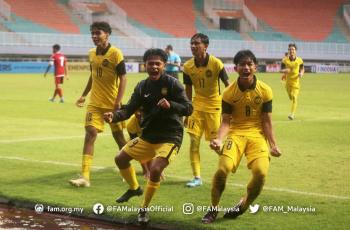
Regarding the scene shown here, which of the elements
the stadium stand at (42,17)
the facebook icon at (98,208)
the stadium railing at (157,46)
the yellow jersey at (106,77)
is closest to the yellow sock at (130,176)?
the facebook icon at (98,208)

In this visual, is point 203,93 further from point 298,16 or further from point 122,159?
point 298,16

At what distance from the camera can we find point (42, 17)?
61781mm

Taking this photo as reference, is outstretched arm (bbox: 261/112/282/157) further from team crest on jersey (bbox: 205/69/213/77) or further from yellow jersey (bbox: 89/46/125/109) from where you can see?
yellow jersey (bbox: 89/46/125/109)

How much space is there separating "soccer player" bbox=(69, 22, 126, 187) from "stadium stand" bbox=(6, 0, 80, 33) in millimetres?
49634

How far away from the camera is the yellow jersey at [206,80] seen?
10.4 m

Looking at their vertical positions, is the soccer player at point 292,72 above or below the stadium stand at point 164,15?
below

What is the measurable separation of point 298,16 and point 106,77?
223 ft

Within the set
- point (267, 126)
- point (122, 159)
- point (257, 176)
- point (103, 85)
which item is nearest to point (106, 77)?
point (103, 85)

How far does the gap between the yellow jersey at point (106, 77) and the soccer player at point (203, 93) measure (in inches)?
39.1

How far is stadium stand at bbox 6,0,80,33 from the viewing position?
60.2m

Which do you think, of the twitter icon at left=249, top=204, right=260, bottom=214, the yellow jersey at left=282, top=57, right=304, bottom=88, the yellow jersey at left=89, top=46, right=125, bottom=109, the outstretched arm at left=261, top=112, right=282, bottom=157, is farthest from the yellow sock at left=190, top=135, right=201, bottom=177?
the yellow jersey at left=282, top=57, right=304, bottom=88

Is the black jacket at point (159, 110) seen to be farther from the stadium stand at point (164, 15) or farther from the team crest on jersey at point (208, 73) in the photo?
the stadium stand at point (164, 15)

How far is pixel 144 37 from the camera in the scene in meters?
63.3

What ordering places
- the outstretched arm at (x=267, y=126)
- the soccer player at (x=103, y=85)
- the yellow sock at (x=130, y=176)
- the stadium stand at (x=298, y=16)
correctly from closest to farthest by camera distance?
1. the outstretched arm at (x=267, y=126)
2. the yellow sock at (x=130, y=176)
3. the soccer player at (x=103, y=85)
4. the stadium stand at (x=298, y=16)
